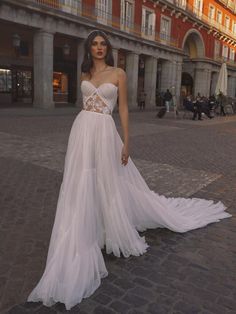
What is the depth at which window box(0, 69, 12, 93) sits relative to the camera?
74.7 feet

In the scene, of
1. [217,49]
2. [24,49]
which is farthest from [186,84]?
[24,49]

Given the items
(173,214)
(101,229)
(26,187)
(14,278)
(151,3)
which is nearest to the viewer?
(14,278)

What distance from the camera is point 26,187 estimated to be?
17.4 feet

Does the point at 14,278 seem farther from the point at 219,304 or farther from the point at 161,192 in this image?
the point at 161,192

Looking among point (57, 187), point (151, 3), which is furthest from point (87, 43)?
point (151, 3)

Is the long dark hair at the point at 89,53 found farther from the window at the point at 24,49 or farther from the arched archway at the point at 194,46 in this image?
the arched archway at the point at 194,46

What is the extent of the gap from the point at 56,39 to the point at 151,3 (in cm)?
934

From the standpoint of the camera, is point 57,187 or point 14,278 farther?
point 57,187

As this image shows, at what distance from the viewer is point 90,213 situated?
2.88 metres

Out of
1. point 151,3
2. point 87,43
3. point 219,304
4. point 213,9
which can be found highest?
point 213,9

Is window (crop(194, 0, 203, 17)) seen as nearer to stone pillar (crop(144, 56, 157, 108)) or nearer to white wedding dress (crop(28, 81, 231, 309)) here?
stone pillar (crop(144, 56, 157, 108))

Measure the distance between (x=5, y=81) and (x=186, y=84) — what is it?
23.8m

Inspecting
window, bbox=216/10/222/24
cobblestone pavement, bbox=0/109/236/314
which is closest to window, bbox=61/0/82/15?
cobblestone pavement, bbox=0/109/236/314

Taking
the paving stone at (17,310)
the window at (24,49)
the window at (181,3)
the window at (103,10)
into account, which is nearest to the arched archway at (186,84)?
the window at (181,3)
